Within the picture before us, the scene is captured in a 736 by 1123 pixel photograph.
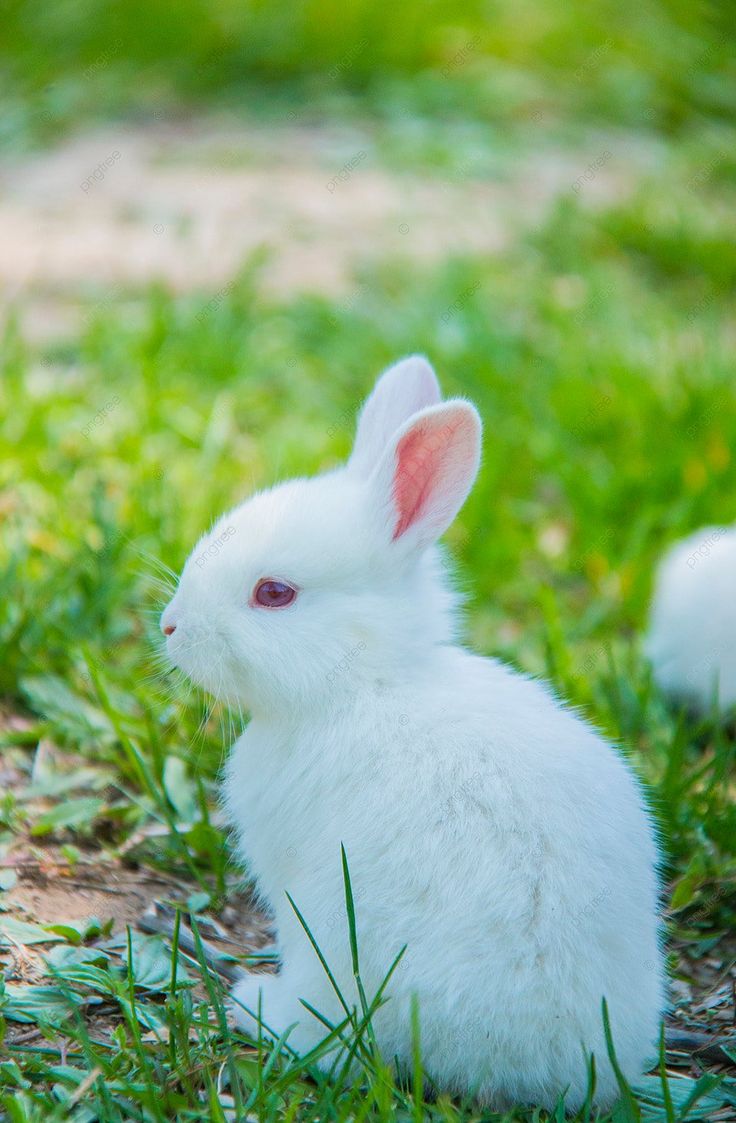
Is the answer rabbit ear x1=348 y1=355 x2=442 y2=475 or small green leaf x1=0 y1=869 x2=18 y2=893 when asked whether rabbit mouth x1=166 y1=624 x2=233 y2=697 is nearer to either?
rabbit ear x1=348 y1=355 x2=442 y2=475

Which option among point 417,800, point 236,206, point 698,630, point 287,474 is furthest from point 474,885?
point 236,206

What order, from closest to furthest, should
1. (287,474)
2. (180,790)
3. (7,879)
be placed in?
(7,879) → (180,790) → (287,474)

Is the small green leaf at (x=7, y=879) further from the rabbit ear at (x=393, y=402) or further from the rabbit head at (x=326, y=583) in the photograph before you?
the rabbit ear at (x=393, y=402)

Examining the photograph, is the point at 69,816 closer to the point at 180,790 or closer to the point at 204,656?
the point at 180,790

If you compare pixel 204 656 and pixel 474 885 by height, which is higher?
pixel 204 656

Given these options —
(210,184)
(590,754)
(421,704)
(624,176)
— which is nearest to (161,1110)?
(421,704)

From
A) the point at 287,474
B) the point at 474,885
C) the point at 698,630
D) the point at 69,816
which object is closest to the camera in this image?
the point at 474,885

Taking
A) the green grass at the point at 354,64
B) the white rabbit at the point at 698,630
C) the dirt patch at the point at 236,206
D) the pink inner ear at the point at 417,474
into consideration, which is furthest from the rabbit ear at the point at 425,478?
the green grass at the point at 354,64
